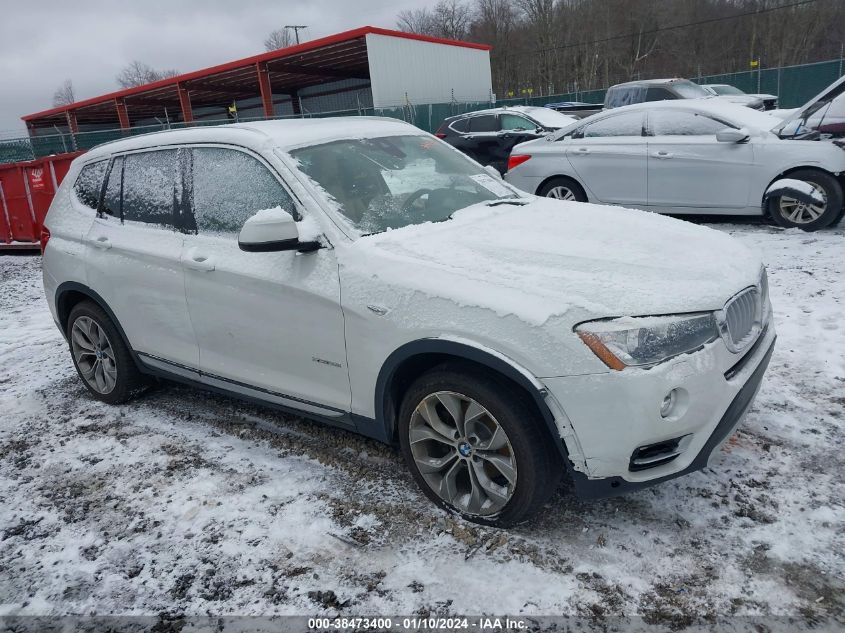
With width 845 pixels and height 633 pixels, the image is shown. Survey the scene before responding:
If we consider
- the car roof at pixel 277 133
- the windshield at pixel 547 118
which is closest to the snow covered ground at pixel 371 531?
the car roof at pixel 277 133

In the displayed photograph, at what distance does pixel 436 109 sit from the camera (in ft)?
86.9

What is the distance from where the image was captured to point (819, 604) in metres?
2.23

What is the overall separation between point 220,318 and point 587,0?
6426 cm

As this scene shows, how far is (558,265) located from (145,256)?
252 cm

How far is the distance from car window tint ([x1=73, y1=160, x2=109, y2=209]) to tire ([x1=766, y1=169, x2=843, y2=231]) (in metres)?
7.04

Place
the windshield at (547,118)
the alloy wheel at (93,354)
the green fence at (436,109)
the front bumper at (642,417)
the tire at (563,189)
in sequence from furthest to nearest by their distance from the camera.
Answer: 1. the green fence at (436,109)
2. the windshield at (547,118)
3. the tire at (563,189)
4. the alloy wheel at (93,354)
5. the front bumper at (642,417)

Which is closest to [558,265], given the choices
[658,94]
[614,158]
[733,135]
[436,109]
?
[733,135]

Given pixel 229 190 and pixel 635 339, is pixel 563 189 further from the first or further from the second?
pixel 635 339

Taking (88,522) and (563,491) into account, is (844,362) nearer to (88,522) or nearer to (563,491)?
(563,491)

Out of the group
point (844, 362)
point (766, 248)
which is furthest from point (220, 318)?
point (766, 248)

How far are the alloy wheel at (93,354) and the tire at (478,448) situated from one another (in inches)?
101

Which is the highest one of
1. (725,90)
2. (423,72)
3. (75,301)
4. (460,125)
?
(423,72)

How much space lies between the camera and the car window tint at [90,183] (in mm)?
4266

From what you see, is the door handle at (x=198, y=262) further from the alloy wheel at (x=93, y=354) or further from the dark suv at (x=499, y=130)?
→ the dark suv at (x=499, y=130)
